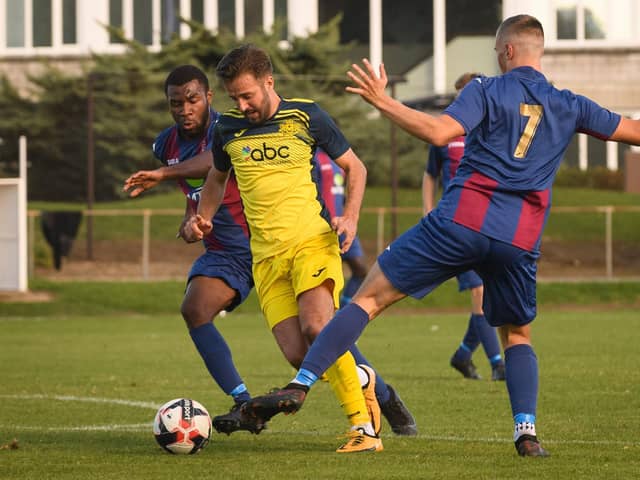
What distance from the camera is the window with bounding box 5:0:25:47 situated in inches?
1582

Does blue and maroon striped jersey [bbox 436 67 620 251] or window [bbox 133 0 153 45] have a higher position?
window [bbox 133 0 153 45]

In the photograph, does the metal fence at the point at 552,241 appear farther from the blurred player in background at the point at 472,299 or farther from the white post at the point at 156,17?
the blurred player in background at the point at 472,299

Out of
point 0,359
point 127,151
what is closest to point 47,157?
point 127,151

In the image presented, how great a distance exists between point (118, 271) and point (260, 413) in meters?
21.8

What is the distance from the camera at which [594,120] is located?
673cm

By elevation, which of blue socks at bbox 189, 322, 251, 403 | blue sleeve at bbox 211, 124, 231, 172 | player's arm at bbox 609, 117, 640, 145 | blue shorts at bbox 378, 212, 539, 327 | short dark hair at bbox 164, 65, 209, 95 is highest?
short dark hair at bbox 164, 65, 209, 95

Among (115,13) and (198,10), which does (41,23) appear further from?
(198,10)

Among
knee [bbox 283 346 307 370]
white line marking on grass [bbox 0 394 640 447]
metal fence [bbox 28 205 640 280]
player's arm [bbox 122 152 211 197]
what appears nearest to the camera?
knee [bbox 283 346 307 370]

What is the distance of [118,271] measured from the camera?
91.4 feet

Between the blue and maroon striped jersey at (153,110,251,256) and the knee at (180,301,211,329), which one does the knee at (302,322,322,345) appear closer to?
the knee at (180,301,211,329)

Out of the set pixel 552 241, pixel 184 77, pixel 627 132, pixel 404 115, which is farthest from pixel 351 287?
pixel 552 241

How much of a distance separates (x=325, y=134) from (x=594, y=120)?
4.75 feet

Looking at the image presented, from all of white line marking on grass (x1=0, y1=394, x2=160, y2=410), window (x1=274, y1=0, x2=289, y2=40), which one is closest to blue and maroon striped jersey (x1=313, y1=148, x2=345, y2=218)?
white line marking on grass (x1=0, y1=394, x2=160, y2=410)

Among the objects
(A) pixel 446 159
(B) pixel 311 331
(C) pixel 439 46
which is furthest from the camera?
(C) pixel 439 46
